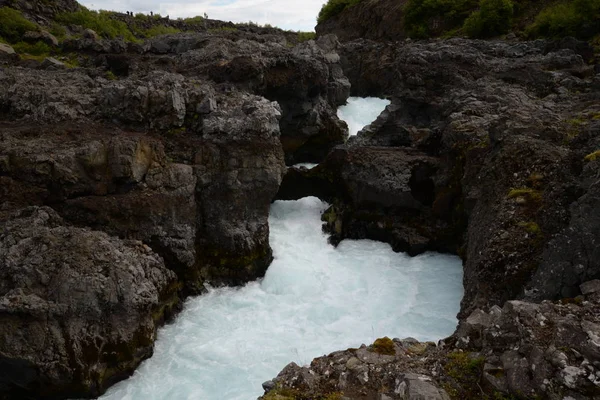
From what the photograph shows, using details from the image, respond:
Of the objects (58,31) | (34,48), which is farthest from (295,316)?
A: (58,31)

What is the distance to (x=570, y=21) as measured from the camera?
34.9 metres

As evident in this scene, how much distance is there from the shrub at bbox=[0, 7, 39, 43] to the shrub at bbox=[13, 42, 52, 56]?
173 centimetres

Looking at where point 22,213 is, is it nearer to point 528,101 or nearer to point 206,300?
point 206,300

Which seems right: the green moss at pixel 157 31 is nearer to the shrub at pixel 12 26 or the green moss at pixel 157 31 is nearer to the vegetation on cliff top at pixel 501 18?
the shrub at pixel 12 26

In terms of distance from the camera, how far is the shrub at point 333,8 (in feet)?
211

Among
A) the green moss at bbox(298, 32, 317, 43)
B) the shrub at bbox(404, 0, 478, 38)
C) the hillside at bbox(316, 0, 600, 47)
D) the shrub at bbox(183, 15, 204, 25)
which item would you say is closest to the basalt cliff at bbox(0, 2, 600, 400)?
the hillside at bbox(316, 0, 600, 47)

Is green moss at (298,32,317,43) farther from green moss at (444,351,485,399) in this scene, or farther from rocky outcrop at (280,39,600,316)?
green moss at (444,351,485,399)

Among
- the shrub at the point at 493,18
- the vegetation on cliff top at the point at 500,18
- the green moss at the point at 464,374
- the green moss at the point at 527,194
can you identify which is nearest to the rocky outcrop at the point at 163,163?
the green moss at the point at 527,194

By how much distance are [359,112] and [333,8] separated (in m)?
35.7

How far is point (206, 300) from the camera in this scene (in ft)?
53.8

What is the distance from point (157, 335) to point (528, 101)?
1953cm

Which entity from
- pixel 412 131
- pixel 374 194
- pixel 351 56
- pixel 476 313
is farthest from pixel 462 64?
pixel 476 313

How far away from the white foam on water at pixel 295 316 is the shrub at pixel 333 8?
175 feet

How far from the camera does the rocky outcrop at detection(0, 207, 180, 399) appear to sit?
10883mm
